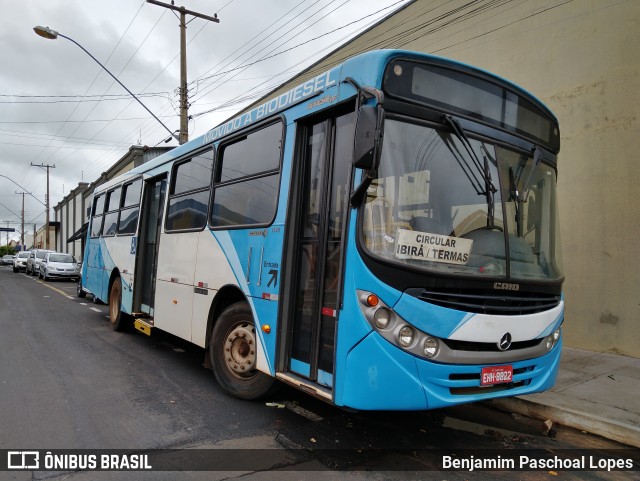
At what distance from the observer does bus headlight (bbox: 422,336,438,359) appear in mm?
3490

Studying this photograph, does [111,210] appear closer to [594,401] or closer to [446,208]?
[446,208]

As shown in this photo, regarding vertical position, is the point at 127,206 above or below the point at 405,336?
above

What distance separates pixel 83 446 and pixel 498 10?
976 centimetres

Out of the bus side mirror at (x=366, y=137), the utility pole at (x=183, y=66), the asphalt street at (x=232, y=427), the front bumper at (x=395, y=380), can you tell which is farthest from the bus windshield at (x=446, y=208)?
the utility pole at (x=183, y=66)

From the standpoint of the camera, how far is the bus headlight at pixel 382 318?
3.47m

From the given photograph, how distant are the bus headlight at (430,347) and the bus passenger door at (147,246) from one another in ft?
18.7

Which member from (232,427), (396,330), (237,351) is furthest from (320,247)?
(232,427)

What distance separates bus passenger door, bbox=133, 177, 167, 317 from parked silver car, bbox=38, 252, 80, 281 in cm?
1902

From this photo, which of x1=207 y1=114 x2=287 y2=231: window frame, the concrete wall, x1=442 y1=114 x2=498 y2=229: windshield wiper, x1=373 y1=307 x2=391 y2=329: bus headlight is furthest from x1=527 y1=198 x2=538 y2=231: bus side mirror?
the concrete wall

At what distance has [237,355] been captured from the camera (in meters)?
5.16

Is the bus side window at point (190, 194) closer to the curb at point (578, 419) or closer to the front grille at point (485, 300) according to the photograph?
the front grille at point (485, 300)

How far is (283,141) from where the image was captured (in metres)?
4.68

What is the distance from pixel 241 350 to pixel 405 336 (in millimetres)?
2231

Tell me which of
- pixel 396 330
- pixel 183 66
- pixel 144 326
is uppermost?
pixel 183 66
